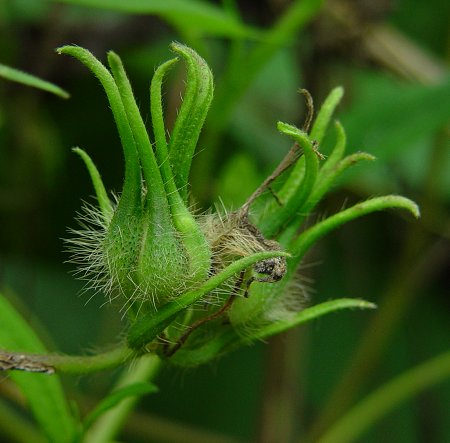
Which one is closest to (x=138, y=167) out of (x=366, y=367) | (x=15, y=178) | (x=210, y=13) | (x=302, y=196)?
(x=302, y=196)

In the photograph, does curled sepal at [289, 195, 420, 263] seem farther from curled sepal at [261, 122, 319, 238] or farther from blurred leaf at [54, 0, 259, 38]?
blurred leaf at [54, 0, 259, 38]

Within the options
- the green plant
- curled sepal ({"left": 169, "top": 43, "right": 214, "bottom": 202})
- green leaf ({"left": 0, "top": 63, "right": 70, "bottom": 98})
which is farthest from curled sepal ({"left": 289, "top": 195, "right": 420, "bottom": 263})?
green leaf ({"left": 0, "top": 63, "right": 70, "bottom": 98})

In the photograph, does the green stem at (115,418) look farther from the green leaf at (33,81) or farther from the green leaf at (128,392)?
the green leaf at (33,81)

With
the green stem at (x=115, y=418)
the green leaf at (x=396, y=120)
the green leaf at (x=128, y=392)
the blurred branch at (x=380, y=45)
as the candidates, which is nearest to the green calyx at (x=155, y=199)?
the green leaf at (x=128, y=392)

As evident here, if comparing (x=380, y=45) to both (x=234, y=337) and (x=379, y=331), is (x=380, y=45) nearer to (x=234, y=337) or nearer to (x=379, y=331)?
(x=379, y=331)

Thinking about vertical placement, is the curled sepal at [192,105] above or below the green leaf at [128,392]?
above

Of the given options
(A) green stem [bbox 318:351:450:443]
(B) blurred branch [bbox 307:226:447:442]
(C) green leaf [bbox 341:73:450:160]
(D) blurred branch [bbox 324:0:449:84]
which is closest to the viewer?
(C) green leaf [bbox 341:73:450:160]

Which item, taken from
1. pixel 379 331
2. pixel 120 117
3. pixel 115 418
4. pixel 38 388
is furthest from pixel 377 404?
pixel 120 117
